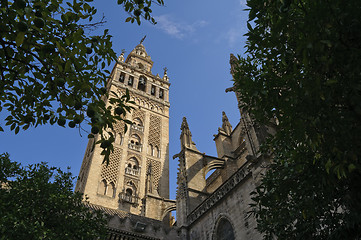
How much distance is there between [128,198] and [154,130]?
379 inches

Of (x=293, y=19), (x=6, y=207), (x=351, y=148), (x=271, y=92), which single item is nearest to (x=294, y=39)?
(x=293, y=19)

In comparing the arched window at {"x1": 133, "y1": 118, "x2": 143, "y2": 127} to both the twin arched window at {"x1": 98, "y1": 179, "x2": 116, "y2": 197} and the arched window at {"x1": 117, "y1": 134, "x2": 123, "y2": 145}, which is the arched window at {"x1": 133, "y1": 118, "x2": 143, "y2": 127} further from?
the twin arched window at {"x1": 98, "y1": 179, "x2": 116, "y2": 197}

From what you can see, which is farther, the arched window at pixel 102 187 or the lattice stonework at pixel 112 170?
the lattice stonework at pixel 112 170

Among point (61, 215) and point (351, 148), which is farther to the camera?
point (61, 215)

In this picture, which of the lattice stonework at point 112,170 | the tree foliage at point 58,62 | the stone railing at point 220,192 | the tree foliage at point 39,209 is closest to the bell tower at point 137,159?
the lattice stonework at point 112,170

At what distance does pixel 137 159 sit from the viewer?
27.6 metres

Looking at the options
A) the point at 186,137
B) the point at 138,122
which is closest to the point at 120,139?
the point at 138,122

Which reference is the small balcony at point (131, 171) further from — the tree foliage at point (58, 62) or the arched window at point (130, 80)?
the tree foliage at point (58, 62)

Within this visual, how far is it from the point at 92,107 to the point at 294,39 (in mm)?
3543

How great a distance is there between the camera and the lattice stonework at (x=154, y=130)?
30438 millimetres

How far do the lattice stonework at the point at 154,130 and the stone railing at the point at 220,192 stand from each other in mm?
16398

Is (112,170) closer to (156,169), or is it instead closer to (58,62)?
(156,169)

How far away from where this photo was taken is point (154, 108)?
112ft

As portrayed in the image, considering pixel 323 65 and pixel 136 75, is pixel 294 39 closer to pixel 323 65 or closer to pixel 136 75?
pixel 323 65
